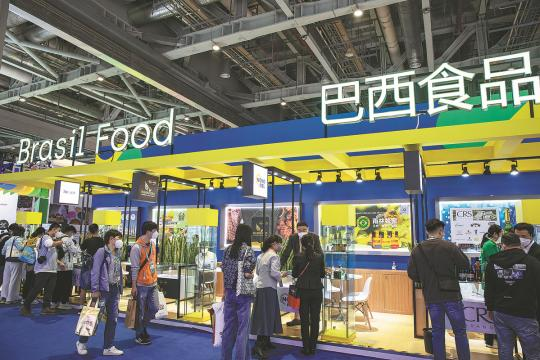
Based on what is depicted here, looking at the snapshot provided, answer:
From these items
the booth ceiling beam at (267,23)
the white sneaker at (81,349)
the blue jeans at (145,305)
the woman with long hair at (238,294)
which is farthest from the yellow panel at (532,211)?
the white sneaker at (81,349)

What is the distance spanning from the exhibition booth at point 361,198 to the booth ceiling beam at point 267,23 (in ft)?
5.58

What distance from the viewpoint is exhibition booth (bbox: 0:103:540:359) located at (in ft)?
16.5

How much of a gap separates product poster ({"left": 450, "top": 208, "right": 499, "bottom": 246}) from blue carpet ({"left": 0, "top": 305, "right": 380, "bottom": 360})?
3.78 meters

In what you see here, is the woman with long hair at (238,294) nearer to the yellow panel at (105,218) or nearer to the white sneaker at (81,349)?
the white sneaker at (81,349)

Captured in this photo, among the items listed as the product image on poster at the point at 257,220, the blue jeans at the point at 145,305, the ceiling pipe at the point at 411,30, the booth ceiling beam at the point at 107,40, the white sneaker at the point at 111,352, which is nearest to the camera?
the white sneaker at the point at 111,352

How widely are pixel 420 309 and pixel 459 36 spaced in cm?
470

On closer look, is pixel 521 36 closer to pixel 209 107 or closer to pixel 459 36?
pixel 459 36

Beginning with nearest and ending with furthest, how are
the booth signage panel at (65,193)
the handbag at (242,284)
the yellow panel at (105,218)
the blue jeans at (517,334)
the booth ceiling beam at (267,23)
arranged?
the blue jeans at (517,334) < the handbag at (242,284) < the booth ceiling beam at (267,23) < the booth signage panel at (65,193) < the yellow panel at (105,218)

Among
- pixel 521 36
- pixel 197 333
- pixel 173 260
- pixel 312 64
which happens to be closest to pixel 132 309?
pixel 197 333

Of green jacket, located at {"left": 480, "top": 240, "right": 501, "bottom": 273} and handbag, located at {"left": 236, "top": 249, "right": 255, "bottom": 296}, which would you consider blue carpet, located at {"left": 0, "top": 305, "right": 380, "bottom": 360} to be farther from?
green jacket, located at {"left": 480, "top": 240, "right": 501, "bottom": 273}

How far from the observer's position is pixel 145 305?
197 inches

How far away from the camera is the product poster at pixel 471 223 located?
7199 mm

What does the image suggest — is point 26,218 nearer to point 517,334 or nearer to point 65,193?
point 65,193

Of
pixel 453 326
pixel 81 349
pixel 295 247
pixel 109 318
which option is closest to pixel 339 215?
pixel 295 247
